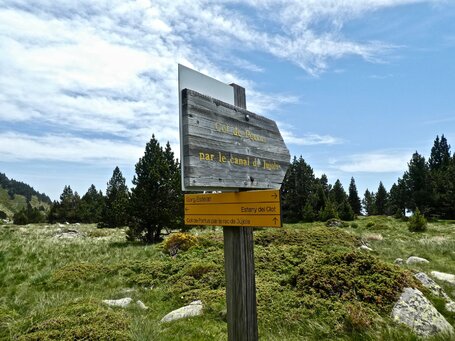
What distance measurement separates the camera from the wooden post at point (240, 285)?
332cm

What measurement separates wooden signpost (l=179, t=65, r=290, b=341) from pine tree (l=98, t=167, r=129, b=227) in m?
21.1

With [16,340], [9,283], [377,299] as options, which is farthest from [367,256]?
[9,283]

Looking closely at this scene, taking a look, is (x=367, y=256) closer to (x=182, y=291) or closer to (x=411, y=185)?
(x=182, y=291)

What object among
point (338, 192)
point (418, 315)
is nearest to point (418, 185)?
point (338, 192)

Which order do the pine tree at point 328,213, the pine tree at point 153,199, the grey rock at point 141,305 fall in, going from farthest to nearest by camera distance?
the pine tree at point 328,213
the pine tree at point 153,199
the grey rock at point 141,305

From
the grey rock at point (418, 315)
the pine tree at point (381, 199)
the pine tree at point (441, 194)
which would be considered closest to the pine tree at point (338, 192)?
the pine tree at point (441, 194)

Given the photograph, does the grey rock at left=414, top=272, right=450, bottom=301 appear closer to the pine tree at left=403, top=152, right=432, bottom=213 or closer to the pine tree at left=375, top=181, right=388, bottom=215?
the pine tree at left=403, top=152, right=432, bottom=213

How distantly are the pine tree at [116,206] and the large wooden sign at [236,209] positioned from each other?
2084 centimetres

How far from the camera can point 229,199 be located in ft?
11.3

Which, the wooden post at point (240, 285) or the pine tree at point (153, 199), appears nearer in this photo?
the wooden post at point (240, 285)

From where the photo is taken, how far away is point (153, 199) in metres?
23.0

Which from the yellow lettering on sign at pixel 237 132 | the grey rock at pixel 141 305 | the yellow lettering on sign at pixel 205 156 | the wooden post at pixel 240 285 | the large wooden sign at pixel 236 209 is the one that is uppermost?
the yellow lettering on sign at pixel 237 132

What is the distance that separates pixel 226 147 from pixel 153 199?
2037 cm

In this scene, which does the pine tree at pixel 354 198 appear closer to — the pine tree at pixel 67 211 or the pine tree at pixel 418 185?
the pine tree at pixel 418 185
